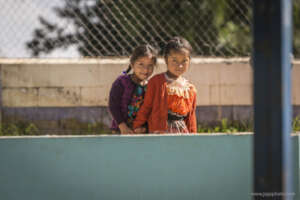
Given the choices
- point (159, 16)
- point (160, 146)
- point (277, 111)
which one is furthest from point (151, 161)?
point (159, 16)

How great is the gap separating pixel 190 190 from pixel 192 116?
2.56 feet

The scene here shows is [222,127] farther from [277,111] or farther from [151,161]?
[277,111]

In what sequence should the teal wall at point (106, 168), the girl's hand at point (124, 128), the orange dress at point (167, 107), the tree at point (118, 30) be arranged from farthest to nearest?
the tree at point (118, 30) < the girl's hand at point (124, 128) < the orange dress at point (167, 107) < the teal wall at point (106, 168)

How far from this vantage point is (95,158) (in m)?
1.91

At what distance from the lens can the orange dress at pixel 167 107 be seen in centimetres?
249

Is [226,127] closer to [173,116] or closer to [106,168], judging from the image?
[173,116]

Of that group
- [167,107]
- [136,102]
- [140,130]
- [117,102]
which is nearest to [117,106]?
[117,102]

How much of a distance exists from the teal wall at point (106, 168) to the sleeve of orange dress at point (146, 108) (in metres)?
0.63

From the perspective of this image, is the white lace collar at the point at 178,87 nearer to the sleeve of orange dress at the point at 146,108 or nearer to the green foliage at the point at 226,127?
the sleeve of orange dress at the point at 146,108

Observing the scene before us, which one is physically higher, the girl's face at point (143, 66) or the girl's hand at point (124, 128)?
the girl's face at point (143, 66)

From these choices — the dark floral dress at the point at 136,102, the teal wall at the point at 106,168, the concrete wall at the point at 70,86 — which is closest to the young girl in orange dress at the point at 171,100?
the dark floral dress at the point at 136,102

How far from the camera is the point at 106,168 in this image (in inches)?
75.2

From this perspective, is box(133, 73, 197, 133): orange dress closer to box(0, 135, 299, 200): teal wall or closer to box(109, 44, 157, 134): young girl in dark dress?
box(109, 44, 157, 134): young girl in dark dress

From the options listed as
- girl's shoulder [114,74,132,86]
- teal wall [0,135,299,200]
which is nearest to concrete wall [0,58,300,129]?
girl's shoulder [114,74,132,86]
